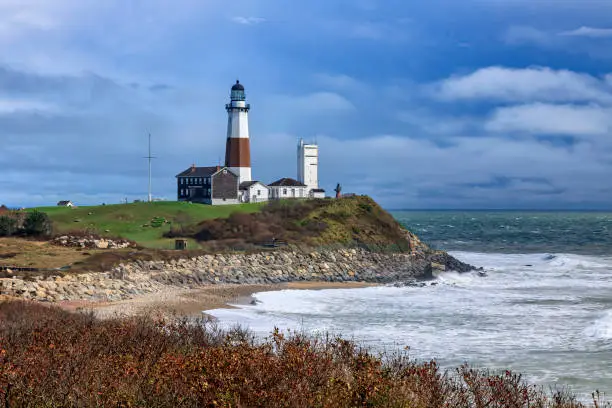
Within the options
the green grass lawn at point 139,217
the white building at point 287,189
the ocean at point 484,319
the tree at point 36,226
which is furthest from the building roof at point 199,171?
the ocean at point 484,319

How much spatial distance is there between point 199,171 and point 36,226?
25720 mm

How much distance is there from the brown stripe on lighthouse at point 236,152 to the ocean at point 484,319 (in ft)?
102

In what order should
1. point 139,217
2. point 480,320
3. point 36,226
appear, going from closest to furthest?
1. point 480,320
2. point 36,226
3. point 139,217

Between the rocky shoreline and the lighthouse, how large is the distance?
2649cm

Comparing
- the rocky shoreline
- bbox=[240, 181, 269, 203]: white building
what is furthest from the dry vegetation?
bbox=[240, 181, 269, 203]: white building

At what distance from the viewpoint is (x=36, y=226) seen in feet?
150

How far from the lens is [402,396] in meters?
9.03

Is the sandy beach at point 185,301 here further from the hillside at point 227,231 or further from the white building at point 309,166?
the white building at point 309,166

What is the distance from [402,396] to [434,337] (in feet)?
43.3

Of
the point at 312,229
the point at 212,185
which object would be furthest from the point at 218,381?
the point at 212,185

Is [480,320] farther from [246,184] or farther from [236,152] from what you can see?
[236,152]

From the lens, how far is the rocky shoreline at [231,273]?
1136 inches

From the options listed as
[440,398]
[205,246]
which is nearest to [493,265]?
[205,246]

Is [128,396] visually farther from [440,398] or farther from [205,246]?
[205,246]
